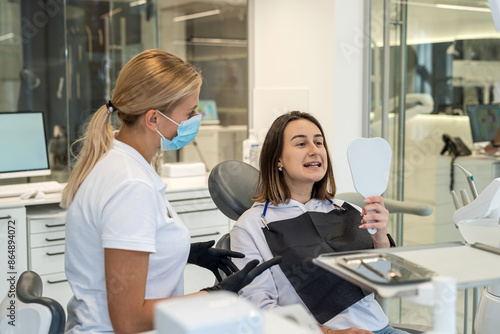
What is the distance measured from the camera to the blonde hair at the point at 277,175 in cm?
195

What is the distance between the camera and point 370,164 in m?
1.60

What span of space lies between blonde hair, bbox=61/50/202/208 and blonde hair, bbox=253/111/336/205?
1.55ft

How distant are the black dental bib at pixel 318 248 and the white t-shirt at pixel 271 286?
0.07 ft

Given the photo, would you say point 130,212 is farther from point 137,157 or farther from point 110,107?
point 110,107

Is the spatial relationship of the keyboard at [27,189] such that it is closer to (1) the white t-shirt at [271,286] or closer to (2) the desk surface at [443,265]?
(1) the white t-shirt at [271,286]

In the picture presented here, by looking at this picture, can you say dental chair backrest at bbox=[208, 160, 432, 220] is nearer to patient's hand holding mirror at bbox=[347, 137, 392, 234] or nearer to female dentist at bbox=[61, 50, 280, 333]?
female dentist at bbox=[61, 50, 280, 333]

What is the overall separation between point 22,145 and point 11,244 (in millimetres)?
625

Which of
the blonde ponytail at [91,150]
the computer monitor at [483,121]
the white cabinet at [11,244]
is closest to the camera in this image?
the blonde ponytail at [91,150]

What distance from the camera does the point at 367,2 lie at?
3.32 meters

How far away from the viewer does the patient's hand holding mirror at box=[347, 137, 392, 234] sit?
62.3 inches

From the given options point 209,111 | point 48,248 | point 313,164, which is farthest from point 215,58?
point 313,164

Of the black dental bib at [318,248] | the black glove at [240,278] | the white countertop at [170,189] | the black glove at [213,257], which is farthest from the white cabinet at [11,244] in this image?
the black glove at [240,278]

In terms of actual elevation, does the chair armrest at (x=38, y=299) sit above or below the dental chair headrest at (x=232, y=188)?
below

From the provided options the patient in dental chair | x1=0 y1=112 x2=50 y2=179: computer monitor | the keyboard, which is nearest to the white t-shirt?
the patient in dental chair
